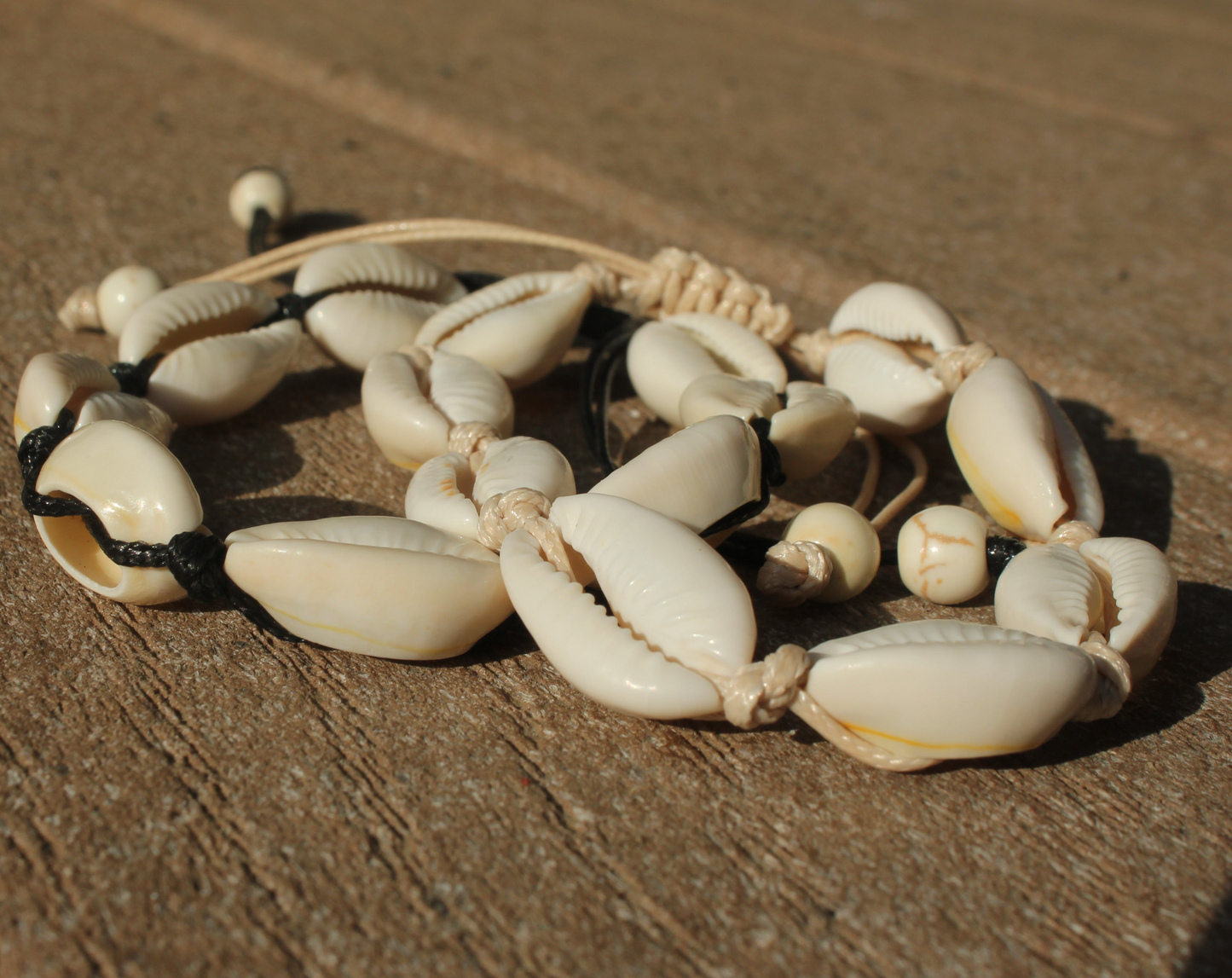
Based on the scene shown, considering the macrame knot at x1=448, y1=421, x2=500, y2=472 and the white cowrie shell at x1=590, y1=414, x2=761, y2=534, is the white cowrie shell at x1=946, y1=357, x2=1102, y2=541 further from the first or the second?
the macrame knot at x1=448, y1=421, x2=500, y2=472

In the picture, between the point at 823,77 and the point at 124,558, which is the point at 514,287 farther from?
the point at 823,77

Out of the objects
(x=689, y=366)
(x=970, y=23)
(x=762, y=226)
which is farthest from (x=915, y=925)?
(x=970, y=23)

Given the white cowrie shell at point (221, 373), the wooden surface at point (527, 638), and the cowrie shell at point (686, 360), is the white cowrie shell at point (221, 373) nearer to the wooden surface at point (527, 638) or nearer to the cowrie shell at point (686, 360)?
the wooden surface at point (527, 638)

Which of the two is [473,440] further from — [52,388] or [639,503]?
[52,388]

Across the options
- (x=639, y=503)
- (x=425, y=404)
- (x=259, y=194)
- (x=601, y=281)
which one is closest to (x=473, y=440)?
(x=425, y=404)

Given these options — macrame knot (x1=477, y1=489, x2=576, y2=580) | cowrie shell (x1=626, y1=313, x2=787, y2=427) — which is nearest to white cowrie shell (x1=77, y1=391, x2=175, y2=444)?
macrame knot (x1=477, y1=489, x2=576, y2=580)

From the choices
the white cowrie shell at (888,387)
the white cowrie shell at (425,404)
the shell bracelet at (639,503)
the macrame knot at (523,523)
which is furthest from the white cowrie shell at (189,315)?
the white cowrie shell at (888,387)
